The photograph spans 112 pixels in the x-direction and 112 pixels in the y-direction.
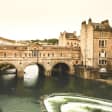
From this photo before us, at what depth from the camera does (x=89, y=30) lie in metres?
88.7

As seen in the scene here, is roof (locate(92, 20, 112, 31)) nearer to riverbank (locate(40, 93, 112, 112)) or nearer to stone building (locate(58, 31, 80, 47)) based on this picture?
riverbank (locate(40, 93, 112, 112))

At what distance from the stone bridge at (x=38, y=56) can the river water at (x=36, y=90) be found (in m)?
4.53

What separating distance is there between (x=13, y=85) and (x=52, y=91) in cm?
1301

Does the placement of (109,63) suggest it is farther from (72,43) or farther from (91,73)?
(72,43)

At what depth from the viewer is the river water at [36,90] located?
53.5 metres

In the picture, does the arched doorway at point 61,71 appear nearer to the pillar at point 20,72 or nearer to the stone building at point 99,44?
the stone building at point 99,44

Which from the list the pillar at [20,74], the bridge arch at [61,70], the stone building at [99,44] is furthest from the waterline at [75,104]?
the bridge arch at [61,70]

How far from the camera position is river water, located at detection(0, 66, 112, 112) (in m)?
53.5

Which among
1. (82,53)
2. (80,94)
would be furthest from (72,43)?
(80,94)

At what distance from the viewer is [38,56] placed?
3442 inches

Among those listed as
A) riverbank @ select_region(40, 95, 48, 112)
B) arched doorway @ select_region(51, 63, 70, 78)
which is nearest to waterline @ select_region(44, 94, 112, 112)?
riverbank @ select_region(40, 95, 48, 112)

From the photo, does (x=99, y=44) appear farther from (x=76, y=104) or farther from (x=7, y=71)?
(x=76, y=104)

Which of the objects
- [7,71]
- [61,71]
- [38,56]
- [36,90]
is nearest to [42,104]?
[36,90]

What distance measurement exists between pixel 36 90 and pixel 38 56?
20.6 metres
